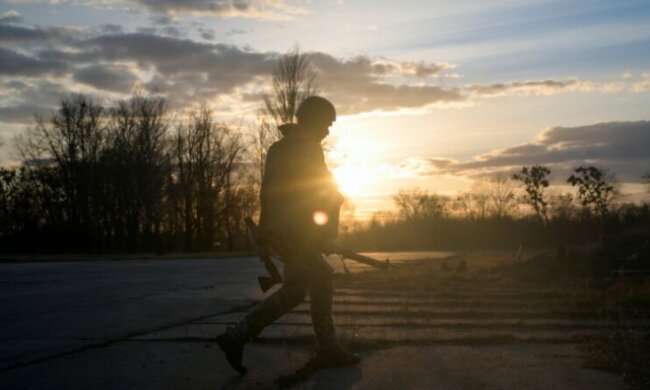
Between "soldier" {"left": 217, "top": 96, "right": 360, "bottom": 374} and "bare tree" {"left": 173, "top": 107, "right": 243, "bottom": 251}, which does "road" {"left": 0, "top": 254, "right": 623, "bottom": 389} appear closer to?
"soldier" {"left": 217, "top": 96, "right": 360, "bottom": 374}

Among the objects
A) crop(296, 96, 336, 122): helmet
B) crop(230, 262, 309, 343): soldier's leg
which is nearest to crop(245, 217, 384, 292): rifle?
crop(230, 262, 309, 343): soldier's leg

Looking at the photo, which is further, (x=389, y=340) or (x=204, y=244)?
(x=204, y=244)

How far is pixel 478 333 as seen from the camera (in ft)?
23.6

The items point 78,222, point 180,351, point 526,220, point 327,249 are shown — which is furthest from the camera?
point 526,220

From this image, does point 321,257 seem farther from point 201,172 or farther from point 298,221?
point 201,172

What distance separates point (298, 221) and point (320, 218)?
6.7 inches

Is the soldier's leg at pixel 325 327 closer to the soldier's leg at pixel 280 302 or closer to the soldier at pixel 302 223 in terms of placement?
the soldier at pixel 302 223

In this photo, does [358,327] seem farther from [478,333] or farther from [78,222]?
[78,222]

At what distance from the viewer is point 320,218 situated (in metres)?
5.32

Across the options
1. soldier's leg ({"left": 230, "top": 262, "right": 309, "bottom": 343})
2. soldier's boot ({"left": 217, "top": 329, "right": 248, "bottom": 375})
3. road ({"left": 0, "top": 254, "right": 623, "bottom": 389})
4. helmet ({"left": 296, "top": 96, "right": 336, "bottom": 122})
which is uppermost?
helmet ({"left": 296, "top": 96, "right": 336, "bottom": 122})

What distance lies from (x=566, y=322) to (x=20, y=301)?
26.8 ft

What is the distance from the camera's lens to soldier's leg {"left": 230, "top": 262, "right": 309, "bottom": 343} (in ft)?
16.9

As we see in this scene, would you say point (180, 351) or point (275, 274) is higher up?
point (275, 274)

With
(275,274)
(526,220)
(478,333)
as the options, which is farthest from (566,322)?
(526,220)
